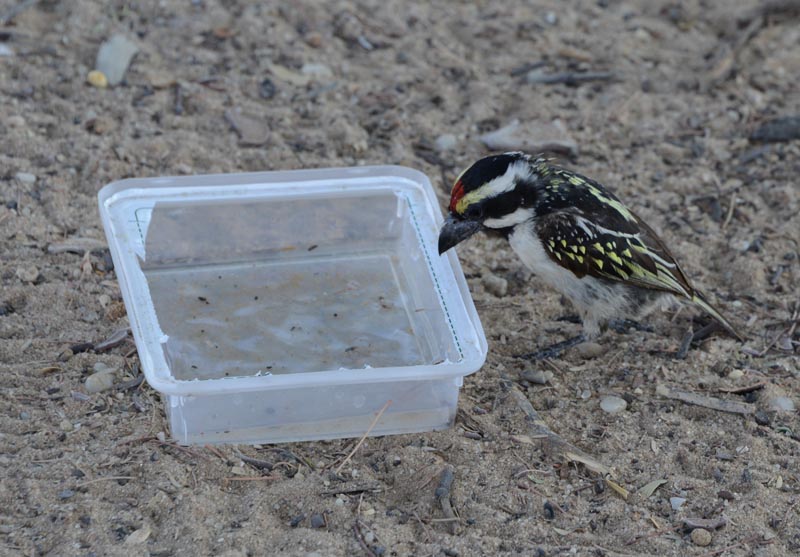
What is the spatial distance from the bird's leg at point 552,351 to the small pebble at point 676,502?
1.08 meters

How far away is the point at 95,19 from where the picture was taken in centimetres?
717

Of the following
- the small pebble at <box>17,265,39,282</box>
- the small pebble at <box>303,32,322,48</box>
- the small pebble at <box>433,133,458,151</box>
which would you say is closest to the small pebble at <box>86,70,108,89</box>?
the small pebble at <box>303,32,322,48</box>

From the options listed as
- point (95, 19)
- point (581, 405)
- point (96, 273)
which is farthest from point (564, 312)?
point (95, 19)

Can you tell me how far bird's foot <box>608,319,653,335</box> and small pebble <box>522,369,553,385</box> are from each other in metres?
0.57

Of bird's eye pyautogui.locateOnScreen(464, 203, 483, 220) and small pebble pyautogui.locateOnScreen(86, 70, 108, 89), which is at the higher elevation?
bird's eye pyautogui.locateOnScreen(464, 203, 483, 220)

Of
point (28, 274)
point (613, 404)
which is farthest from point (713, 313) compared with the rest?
point (28, 274)

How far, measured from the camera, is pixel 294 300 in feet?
17.4

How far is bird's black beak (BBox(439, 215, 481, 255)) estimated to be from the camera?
5000mm

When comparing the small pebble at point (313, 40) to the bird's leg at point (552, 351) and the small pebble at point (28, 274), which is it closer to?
the small pebble at point (28, 274)

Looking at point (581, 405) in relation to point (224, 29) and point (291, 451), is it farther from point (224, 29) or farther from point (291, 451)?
point (224, 29)

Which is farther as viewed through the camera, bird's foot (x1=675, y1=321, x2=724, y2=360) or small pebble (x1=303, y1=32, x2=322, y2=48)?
small pebble (x1=303, y1=32, x2=322, y2=48)

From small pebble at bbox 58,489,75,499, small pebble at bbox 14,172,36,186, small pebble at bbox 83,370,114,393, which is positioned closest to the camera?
small pebble at bbox 58,489,75,499

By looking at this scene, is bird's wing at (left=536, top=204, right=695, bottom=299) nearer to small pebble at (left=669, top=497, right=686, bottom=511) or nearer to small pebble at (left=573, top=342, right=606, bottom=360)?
small pebble at (left=573, top=342, right=606, bottom=360)

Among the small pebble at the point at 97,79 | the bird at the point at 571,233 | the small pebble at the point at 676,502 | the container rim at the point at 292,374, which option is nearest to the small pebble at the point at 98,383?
the container rim at the point at 292,374
